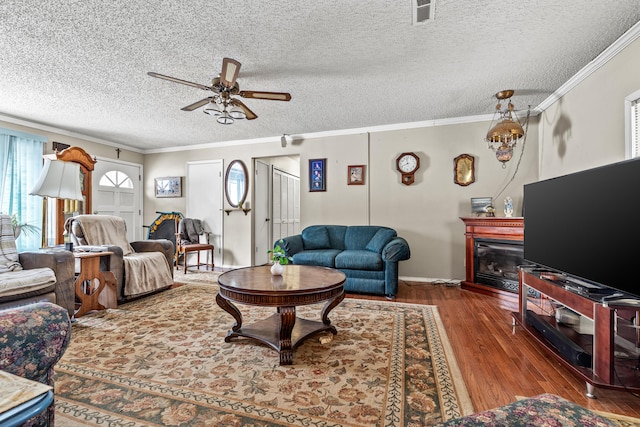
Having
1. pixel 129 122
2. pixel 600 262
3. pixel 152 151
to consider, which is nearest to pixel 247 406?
pixel 600 262

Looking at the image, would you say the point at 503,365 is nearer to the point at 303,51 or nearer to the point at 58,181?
the point at 303,51

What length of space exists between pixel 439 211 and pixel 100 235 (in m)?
4.46

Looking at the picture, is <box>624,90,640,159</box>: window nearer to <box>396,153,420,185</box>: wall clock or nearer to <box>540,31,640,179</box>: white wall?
<box>540,31,640,179</box>: white wall

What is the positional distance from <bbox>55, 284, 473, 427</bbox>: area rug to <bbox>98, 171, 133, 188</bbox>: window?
3560mm

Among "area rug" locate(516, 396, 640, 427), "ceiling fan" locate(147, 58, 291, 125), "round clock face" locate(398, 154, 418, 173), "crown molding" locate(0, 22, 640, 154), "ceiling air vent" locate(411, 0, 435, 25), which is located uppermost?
"ceiling air vent" locate(411, 0, 435, 25)

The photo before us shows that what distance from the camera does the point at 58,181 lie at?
2.86 metres

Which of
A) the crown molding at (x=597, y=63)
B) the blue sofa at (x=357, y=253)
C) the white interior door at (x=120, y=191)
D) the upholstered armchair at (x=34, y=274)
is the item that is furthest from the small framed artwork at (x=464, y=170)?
the white interior door at (x=120, y=191)

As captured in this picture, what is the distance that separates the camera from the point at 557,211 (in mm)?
2127

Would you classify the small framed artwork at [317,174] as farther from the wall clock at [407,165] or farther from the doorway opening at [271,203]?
the wall clock at [407,165]

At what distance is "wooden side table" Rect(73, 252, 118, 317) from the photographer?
2836 millimetres

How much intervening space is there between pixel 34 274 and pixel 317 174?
3.60 meters

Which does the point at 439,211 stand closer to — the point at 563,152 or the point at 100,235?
the point at 563,152

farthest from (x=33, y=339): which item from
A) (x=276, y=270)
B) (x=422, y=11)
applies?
(x=422, y=11)

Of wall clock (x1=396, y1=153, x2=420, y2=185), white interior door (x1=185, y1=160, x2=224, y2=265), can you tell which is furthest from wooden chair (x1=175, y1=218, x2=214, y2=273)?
wall clock (x1=396, y1=153, x2=420, y2=185)
